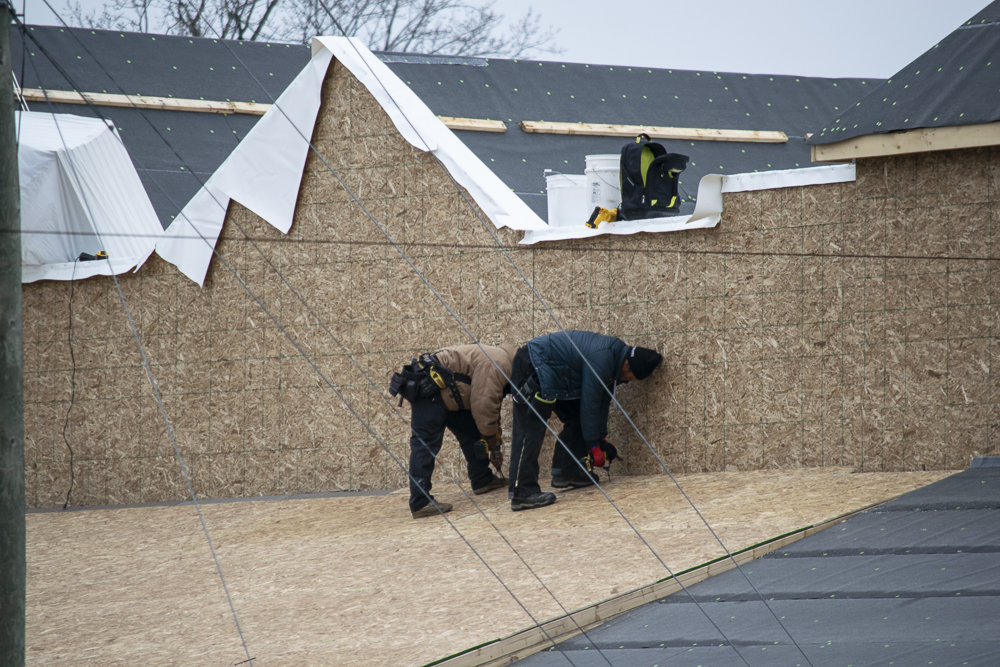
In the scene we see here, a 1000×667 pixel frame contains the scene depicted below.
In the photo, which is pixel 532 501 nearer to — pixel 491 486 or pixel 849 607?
pixel 491 486

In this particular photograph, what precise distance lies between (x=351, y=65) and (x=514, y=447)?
3937 mm

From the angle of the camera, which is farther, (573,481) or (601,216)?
(601,216)

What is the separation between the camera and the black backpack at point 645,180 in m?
7.82

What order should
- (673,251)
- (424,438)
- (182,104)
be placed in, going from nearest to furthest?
(424,438) → (673,251) → (182,104)

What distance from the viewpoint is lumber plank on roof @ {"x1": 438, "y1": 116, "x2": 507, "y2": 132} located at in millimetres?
13898

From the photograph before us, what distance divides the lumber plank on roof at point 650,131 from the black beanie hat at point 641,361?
23.0ft

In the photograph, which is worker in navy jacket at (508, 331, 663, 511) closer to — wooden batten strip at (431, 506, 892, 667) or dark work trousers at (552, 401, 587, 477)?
dark work trousers at (552, 401, 587, 477)

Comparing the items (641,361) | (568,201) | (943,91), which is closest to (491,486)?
(641,361)

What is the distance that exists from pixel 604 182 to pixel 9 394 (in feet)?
17.8

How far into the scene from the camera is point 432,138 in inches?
340

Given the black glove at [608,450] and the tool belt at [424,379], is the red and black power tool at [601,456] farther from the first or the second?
the tool belt at [424,379]

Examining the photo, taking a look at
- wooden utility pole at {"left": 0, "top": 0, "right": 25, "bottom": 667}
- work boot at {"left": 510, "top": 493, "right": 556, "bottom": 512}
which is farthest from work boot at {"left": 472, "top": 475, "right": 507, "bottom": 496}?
wooden utility pole at {"left": 0, "top": 0, "right": 25, "bottom": 667}

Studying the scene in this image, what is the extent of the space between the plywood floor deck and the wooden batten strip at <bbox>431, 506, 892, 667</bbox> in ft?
0.31

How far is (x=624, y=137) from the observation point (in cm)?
1395
